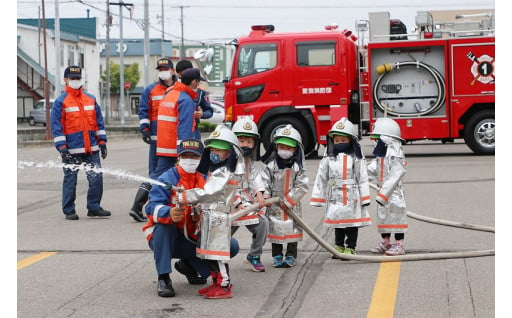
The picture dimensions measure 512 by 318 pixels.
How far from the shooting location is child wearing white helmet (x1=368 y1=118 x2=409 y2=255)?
28.1 feet

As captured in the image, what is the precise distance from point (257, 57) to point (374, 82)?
2.70m

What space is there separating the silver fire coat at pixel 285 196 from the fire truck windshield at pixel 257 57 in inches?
481

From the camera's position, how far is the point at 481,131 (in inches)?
784

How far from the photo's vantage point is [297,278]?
7613 millimetres

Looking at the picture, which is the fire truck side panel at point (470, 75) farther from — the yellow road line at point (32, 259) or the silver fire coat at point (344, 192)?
the yellow road line at point (32, 259)

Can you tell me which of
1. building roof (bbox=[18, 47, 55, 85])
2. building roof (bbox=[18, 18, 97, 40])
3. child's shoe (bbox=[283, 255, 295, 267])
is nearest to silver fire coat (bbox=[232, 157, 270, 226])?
child's shoe (bbox=[283, 255, 295, 267])

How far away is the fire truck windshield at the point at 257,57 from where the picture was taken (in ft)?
66.2

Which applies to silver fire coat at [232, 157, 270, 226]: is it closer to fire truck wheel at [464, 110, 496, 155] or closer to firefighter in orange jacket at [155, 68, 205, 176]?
firefighter in orange jacket at [155, 68, 205, 176]

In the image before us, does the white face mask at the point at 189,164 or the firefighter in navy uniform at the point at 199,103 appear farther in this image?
the firefighter in navy uniform at the point at 199,103

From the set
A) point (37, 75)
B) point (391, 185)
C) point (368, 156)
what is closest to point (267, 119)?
point (368, 156)

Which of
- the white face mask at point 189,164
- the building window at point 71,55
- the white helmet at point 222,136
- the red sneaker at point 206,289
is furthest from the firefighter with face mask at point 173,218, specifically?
the building window at point 71,55

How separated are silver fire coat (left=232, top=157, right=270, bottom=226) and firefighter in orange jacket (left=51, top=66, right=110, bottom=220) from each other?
13.1ft

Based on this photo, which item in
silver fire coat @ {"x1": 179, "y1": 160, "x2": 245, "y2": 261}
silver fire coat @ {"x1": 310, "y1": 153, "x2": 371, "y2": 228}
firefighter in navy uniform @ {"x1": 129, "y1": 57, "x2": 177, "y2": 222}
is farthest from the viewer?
firefighter in navy uniform @ {"x1": 129, "y1": 57, "x2": 177, "y2": 222}

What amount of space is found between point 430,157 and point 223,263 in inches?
581
